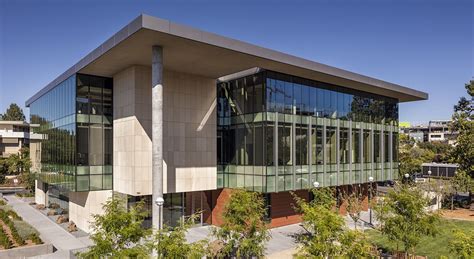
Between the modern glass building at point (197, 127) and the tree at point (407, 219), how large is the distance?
5.19 m

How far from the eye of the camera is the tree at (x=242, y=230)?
16.5 metres

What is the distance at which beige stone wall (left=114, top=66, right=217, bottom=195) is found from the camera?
21719 millimetres

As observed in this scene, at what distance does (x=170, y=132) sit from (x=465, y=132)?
30.7 meters

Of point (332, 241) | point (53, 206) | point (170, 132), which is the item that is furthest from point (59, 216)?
point (332, 241)

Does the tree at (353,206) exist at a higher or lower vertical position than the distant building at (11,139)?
lower

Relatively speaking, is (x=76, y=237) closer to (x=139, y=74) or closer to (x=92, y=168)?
(x=92, y=168)

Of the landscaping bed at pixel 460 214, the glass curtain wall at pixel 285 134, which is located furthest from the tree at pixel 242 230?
the landscaping bed at pixel 460 214

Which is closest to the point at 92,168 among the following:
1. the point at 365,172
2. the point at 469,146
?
the point at 365,172

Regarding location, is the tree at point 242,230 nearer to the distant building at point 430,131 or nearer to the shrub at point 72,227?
the shrub at point 72,227

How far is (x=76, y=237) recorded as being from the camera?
23.7m

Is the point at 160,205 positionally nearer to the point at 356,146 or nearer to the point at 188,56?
the point at 188,56

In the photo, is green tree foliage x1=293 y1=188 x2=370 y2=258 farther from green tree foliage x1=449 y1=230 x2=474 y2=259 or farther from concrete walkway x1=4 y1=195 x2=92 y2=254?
concrete walkway x1=4 y1=195 x2=92 y2=254

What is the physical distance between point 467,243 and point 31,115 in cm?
4068

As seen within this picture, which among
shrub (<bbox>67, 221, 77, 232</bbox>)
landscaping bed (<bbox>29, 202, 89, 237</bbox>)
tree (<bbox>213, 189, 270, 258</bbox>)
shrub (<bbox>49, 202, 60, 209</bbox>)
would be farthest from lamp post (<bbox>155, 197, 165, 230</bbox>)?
shrub (<bbox>49, 202, 60, 209</bbox>)
